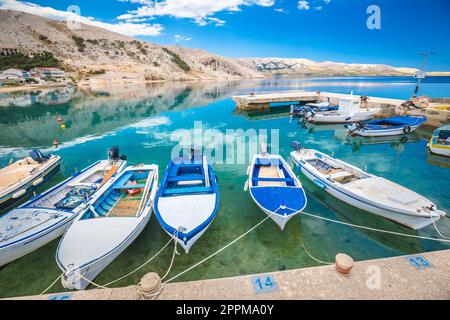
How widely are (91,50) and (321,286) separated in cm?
17977

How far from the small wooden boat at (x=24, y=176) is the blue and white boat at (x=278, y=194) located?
14183 mm

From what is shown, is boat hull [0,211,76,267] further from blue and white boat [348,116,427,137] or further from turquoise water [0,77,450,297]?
blue and white boat [348,116,427,137]

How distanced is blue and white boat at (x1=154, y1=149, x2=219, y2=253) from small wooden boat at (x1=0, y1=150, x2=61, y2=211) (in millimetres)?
9270

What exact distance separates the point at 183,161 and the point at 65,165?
13.0 meters

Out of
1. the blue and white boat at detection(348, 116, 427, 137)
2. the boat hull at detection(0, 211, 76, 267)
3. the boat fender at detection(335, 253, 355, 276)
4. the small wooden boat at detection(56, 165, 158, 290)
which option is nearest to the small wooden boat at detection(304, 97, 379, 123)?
the blue and white boat at detection(348, 116, 427, 137)

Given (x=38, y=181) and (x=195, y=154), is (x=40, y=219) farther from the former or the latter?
(x=195, y=154)

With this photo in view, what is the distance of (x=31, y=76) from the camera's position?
342ft

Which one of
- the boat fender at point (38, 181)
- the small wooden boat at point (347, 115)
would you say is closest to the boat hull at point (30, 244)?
the boat fender at point (38, 181)

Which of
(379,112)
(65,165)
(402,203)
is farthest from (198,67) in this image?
(402,203)

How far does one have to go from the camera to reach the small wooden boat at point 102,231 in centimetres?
684

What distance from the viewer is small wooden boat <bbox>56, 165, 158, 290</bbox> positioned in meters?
6.84

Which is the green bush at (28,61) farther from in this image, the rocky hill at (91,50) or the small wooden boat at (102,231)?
the small wooden boat at (102,231)

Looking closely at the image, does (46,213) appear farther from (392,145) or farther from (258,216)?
(392,145)

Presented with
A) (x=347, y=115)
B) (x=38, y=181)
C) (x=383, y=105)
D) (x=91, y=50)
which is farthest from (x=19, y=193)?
(x=91, y=50)
